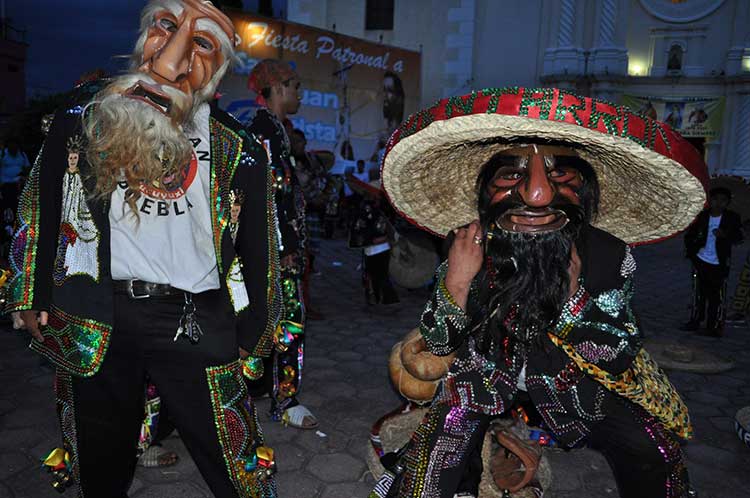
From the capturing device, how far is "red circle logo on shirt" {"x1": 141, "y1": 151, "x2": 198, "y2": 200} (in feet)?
6.03

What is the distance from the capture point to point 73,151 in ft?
6.07

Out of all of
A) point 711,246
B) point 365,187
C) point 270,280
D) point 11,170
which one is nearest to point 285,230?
point 270,280

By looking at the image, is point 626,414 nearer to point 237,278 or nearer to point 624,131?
point 624,131

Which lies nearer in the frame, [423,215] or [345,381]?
[423,215]

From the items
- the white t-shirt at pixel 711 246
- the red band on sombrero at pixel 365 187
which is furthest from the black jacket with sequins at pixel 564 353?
the white t-shirt at pixel 711 246

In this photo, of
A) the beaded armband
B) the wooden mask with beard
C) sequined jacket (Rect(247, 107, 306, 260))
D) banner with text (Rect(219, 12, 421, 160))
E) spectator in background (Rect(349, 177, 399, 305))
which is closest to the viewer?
the wooden mask with beard

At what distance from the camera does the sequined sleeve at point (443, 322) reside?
2.19 meters

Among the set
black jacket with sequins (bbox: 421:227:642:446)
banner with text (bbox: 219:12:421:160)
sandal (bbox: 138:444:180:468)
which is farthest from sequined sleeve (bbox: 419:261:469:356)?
banner with text (bbox: 219:12:421:160)

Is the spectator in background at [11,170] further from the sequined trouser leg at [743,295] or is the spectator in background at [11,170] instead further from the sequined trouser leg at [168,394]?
the sequined trouser leg at [743,295]

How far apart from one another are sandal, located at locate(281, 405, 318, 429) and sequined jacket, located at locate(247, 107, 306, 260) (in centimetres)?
101

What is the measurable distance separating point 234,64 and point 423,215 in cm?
108

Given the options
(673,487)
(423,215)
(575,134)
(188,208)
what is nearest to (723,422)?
(673,487)

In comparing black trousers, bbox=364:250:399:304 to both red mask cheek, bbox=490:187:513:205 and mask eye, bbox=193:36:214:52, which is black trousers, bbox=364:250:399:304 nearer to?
red mask cheek, bbox=490:187:513:205

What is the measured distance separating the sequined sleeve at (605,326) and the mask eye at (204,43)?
1623 millimetres
